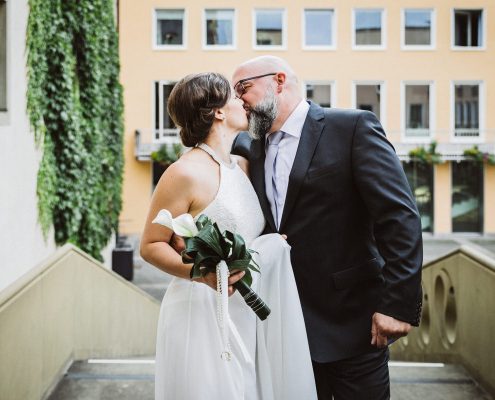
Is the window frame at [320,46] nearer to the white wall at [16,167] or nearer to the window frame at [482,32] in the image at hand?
the window frame at [482,32]

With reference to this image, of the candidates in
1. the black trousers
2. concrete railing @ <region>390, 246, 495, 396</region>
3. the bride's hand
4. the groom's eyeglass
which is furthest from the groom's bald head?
concrete railing @ <region>390, 246, 495, 396</region>

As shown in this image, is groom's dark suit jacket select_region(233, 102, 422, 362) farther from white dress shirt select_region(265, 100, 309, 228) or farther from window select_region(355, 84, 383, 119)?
window select_region(355, 84, 383, 119)

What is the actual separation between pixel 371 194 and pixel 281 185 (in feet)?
1.31

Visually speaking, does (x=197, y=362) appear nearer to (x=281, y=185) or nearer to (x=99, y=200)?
(x=281, y=185)

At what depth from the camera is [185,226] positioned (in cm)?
236

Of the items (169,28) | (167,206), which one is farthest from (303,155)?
(169,28)

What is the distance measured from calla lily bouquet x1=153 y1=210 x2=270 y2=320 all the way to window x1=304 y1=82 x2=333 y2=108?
23.8 meters

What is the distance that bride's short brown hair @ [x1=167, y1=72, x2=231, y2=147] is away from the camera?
2738 mm

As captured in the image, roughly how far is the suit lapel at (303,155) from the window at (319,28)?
23741 mm

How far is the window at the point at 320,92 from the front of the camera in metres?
25.7

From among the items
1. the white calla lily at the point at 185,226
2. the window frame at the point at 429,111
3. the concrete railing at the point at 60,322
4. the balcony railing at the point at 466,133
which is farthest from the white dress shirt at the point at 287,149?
the balcony railing at the point at 466,133

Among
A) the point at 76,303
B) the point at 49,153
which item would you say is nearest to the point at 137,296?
the point at 49,153

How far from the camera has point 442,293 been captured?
619 centimetres

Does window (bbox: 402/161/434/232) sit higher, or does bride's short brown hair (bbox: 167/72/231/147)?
bride's short brown hair (bbox: 167/72/231/147)
